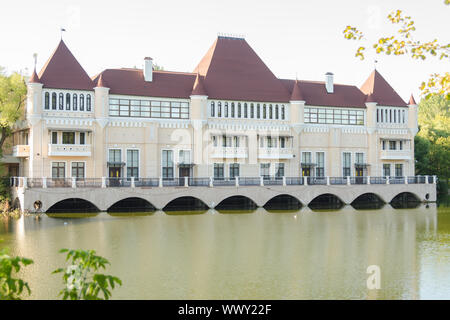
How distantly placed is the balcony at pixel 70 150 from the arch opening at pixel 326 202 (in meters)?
19.5

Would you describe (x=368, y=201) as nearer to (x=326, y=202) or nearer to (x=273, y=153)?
(x=326, y=202)

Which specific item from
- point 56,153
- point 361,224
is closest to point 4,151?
point 56,153

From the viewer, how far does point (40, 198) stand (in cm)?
3534

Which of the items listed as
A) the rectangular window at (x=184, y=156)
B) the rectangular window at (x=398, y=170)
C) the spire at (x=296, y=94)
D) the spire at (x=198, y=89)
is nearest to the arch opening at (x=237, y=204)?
the rectangular window at (x=184, y=156)

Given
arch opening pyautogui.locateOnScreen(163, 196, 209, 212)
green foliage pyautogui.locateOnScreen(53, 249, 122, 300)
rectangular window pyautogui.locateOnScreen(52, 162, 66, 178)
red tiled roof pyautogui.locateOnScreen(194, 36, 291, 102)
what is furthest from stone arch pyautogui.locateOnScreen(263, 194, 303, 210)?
green foliage pyautogui.locateOnScreen(53, 249, 122, 300)

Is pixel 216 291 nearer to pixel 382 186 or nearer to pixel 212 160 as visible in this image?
pixel 212 160

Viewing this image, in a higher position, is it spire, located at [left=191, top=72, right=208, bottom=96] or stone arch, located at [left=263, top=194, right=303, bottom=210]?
spire, located at [left=191, top=72, right=208, bottom=96]

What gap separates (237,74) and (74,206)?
1961 centimetres

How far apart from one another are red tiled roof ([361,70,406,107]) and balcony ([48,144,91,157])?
95.6 feet

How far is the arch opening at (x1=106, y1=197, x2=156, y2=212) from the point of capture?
128 feet

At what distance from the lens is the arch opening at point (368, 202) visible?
144 feet

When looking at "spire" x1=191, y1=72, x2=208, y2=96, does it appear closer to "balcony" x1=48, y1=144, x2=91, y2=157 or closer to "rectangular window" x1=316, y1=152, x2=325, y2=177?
"balcony" x1=48, y1=144, x2=91, y2=157

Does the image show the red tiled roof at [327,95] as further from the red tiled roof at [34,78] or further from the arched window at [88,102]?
the red tiled roof at [34,78]

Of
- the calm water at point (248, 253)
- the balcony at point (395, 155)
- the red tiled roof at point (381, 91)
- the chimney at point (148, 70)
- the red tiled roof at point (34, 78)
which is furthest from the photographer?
the red tiled roof at point (381, 91)
